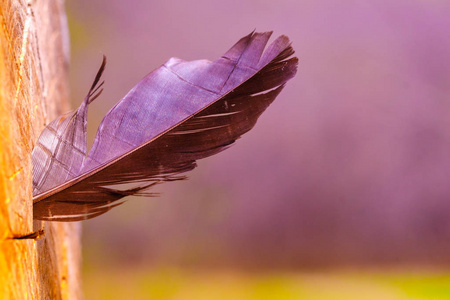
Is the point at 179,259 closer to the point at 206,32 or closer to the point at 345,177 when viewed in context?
the point at 345,177

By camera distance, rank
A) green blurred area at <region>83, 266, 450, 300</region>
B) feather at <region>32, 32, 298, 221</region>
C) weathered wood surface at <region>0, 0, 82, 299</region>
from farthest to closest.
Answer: green blurred area at <region>83, 266, 450, 300</region>, feather at <region>32, 32, 298, 221</region>, weathered wood surface at <region>0, 0, 82, 299</region>

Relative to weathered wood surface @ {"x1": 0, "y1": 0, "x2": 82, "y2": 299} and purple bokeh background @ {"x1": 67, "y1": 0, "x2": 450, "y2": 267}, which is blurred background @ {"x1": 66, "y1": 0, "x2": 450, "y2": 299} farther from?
weathered wood surface @ {"x1": 0, "y1": 0, "x2": 82, "y2": 299}

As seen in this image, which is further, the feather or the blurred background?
the blurred background

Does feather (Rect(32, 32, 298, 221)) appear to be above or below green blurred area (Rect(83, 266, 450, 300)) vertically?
above

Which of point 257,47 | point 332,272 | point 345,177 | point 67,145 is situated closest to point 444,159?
point 345,177

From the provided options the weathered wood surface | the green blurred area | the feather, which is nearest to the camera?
the weathered wood surface

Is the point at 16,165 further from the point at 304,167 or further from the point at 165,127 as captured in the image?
the point at 304,167

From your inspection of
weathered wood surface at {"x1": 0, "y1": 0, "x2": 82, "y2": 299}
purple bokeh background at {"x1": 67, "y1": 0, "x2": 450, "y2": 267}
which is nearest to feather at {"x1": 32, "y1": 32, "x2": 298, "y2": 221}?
weathered wood surface at {"x1": 0, "y1": 0, "x2": 82, "y2": 299}
